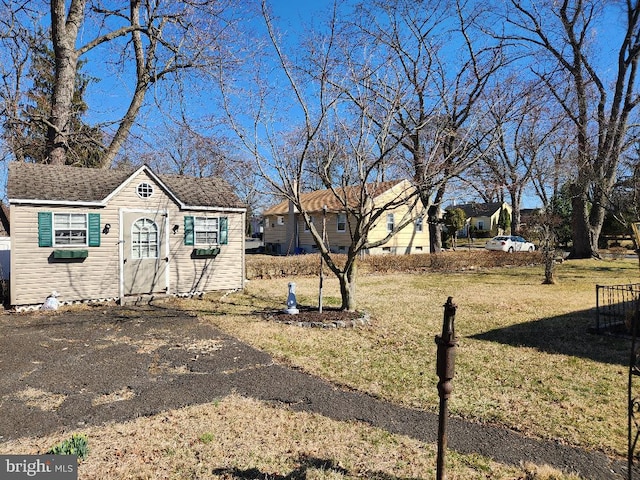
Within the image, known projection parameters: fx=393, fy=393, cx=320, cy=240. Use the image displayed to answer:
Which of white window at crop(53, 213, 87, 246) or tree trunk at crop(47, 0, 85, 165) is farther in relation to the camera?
tree trunk at crop(47, 0, 85, 165)

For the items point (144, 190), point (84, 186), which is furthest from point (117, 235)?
point (84, 186)

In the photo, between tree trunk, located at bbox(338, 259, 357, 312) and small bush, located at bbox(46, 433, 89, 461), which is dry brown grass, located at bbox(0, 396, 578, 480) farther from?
tree trunk, located at bbox(338, 259, 357, 312)

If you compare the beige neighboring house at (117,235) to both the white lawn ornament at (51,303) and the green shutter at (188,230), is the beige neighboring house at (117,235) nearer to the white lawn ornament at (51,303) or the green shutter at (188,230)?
the green shutter at (188,230)

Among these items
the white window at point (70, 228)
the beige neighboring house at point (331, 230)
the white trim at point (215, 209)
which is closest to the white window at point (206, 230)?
the white trim at point (215, 209)

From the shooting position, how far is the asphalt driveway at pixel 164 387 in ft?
12.1

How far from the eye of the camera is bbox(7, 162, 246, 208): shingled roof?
9727mm

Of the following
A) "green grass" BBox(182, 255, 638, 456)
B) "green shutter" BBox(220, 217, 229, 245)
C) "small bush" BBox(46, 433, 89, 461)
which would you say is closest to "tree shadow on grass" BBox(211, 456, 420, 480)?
"small bush" BBox(46, 433, 89, 461)

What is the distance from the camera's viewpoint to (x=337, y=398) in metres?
4.65

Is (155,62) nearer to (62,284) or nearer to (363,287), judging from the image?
(62,284)

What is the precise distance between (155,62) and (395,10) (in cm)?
864

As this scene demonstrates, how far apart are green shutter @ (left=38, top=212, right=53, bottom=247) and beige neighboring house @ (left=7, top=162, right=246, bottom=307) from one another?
0.02 m

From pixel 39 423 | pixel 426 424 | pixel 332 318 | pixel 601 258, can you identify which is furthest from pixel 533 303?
pixel 601 258

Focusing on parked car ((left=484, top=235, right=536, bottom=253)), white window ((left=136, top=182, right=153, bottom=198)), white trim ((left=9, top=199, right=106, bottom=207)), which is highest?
white window ((left=136, top=182, right=153, bottom=198))

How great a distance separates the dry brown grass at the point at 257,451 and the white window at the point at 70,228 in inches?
304
